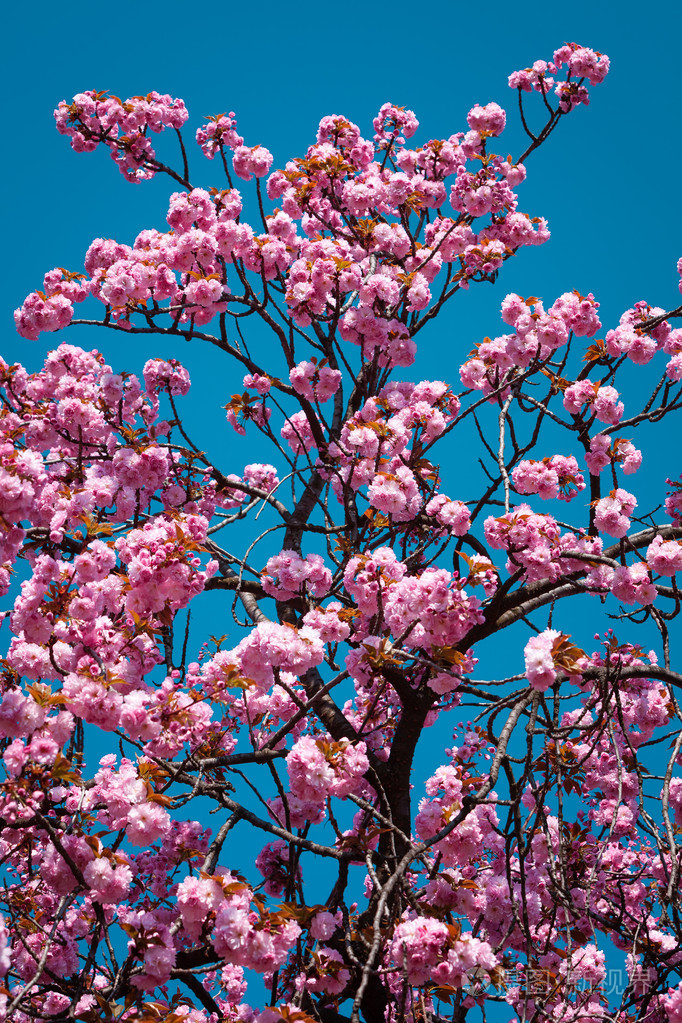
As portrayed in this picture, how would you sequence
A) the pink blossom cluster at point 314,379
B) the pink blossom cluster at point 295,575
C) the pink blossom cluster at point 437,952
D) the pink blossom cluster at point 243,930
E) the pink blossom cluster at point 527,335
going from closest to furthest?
the pink blossom cluster at point 243,930
the pink blossom cluster at point 437,952
the pink blossom cluster at point 295,575
the pink blossom cluster at point 527,335
the pink blossom cluster at point 314,379

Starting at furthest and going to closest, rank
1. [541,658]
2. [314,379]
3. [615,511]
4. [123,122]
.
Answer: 1. [123,122]
2. [314,379]
3. [615,511]
4. [541,658]

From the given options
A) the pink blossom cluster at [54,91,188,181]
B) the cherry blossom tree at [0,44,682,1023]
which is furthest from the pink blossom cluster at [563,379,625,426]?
the pink blossom cluster at [54,91,188,181]

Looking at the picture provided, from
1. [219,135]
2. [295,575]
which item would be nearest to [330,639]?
[295,575]

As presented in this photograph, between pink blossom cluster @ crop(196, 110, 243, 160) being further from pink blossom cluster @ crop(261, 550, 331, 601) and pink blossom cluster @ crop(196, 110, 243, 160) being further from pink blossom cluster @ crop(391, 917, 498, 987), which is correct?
pink blossom cluster @ crop(391, 917, 498, 987)

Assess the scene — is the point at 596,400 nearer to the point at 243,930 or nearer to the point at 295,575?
the point at 295,575

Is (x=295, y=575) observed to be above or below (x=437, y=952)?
above

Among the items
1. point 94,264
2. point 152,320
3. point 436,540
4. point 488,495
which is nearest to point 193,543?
point 488,495

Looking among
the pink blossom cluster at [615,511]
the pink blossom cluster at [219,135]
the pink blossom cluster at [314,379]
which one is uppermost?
the pink blossom cluster at [219,135]

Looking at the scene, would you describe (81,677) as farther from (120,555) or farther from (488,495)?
(488,495)

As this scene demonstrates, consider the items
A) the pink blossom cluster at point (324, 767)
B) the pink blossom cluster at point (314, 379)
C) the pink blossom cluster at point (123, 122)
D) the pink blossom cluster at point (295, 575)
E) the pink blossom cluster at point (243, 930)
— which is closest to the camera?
the pink blossom cluster at point (243, 930)

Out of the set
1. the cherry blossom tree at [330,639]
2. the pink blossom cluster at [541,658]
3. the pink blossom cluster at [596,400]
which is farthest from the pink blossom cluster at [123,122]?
the pink blossom cluster at [541,658]

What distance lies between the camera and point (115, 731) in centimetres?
403

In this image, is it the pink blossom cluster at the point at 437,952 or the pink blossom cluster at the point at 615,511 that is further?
the pink blossom cluster at the point at 615,511

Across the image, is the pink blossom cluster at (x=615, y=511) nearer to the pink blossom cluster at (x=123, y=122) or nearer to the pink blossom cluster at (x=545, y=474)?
the pink blossom cluster at (x=545, y=474)
